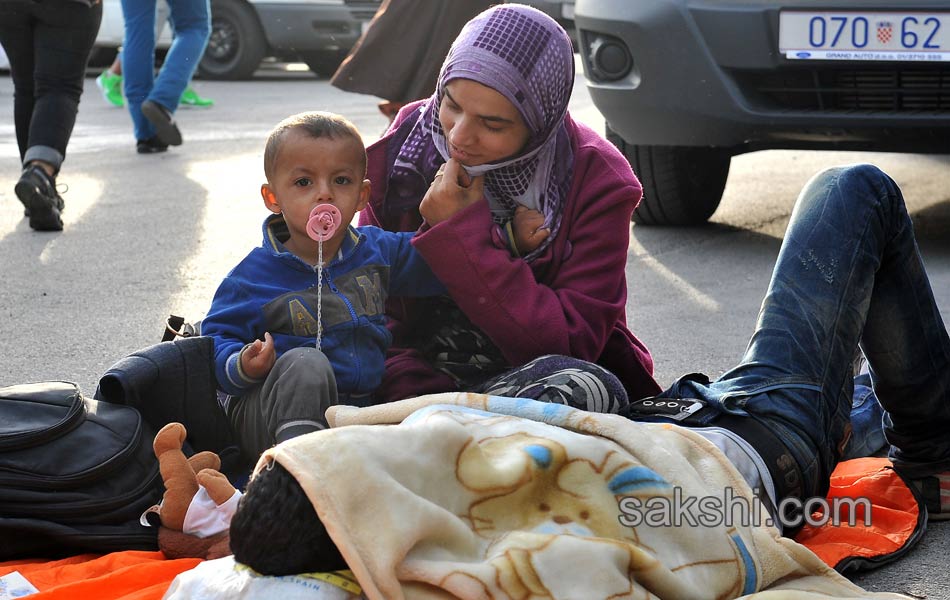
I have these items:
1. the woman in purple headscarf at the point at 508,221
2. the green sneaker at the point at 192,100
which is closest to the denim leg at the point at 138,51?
the green sneaker at the point at 192,100

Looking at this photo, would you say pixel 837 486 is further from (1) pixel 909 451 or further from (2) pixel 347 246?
(2) pixel 347 246

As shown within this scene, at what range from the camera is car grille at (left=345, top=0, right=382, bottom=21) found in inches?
493

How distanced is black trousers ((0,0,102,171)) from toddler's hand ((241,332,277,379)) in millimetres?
3592

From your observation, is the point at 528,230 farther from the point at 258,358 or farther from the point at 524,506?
the point at 524,506

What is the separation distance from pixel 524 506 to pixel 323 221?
991 millimetres

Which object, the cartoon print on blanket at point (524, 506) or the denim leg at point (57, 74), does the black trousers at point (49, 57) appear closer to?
the denim leg at point (57, 74)

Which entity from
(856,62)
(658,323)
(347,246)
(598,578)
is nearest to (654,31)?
(856,62)

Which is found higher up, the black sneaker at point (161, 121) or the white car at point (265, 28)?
the black sneaker at point (161, 121)

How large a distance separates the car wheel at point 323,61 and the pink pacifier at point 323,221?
1105 cm

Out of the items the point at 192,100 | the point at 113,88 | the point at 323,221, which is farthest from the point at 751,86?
Answer: the point at 113,88

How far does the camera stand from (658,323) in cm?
461

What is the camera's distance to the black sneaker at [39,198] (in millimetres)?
5867

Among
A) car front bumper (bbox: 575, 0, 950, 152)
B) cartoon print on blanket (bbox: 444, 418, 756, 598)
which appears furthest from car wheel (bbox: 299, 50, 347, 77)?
cartoon print on blanket (bbox: 444, 418, 756, 598)

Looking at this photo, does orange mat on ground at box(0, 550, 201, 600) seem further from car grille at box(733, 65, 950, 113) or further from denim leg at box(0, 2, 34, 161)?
denim leg at box(0, 2, 34, 161)
